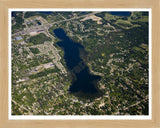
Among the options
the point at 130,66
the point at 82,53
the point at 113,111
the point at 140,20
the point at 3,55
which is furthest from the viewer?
the point at 140,20

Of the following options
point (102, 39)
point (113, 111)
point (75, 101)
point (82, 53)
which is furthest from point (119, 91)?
point (102, 39)

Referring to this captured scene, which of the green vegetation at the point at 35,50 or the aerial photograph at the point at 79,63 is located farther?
the green vegetation at the point at 35,50

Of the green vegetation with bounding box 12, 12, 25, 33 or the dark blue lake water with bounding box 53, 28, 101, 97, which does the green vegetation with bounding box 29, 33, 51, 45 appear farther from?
the green vegetation with bounding box 12, 12, 25, 33

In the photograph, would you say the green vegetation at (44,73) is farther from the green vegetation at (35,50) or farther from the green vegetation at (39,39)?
the green vegetation at (39,39)

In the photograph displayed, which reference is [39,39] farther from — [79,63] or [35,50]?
[79,63]

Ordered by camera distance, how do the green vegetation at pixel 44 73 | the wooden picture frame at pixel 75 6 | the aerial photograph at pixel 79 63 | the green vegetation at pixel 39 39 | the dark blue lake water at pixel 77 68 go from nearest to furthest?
1. the wooden picture frame at pixel 75 6
2. the aerial photograph at pixel 79 63
3. the dark blue lake water at pixel 77 68
4. the green vegetation at pixel 44 73
5. the green vegetation at pixel 39 39

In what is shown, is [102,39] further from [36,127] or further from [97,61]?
[36,127]

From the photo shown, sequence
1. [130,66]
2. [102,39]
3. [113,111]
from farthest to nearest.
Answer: [102,39] < [130,66] < [113,111]

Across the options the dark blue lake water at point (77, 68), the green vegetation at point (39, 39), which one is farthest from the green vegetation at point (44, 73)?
the green vegetation at point (39, 39)
